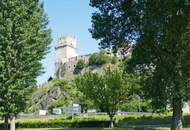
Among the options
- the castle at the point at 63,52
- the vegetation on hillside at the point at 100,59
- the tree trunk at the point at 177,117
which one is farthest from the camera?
the castle at the point at 63,52

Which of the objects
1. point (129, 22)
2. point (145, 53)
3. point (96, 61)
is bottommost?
point (145, 53)

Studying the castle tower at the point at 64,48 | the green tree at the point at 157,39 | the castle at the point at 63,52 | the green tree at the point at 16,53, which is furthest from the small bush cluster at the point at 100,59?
the green tree at the point at 157,39

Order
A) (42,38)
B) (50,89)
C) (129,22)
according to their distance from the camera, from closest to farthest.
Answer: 1. (129,22)
2. (42,38)
3. (50,89)

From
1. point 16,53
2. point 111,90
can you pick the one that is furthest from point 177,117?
point 111,90

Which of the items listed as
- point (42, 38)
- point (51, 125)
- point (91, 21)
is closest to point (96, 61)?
point (51, 125)

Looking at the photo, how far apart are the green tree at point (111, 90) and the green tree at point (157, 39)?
3203 cm

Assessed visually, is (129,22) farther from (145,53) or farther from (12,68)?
(12,68)

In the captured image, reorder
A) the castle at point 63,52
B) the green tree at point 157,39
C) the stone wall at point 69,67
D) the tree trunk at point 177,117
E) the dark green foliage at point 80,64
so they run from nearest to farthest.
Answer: the green tree at point 157,39, the tree trunk at point 177,117, the dark green foliage at point 80,64, the stone wall at point 69,67, the castle at point 63,52

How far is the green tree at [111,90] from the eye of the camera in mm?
Answer: 61156

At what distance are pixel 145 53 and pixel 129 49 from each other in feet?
7.46

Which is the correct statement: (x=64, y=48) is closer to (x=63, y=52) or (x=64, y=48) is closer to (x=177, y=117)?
(x=63, y=52)

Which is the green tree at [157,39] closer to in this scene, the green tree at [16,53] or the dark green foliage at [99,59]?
the green tree at [16,53]

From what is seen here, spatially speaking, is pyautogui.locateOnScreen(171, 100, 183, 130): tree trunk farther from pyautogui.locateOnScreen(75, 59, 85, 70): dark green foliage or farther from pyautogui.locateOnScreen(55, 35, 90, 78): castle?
pyautogui.locateOnScreen(55, 35, 90, 78): castle

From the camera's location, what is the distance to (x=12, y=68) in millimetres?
35719
